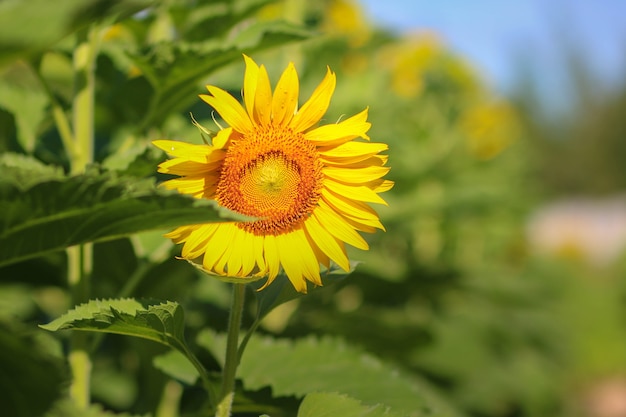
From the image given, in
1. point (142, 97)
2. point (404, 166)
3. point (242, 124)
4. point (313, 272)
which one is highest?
point (404, 166)

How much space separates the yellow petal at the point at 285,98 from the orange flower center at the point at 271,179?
1cm

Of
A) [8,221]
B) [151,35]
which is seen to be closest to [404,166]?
[151,35]

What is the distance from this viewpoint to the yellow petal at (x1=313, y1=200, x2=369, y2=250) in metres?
0.96

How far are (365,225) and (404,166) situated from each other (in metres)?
2.66

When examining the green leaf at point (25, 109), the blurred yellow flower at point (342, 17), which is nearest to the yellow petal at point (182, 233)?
the green leaf at point (25, 109)

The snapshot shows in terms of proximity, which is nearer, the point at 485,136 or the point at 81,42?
the point at 81,42

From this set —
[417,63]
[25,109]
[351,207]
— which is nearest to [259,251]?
[351,207]

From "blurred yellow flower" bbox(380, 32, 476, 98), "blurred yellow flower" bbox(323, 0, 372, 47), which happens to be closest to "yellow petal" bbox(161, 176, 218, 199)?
"blurred yellow flower" bbox(323, 0, 372, 47)

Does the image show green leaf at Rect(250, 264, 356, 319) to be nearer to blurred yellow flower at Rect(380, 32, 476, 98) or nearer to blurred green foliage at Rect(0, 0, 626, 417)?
blurred green foliage at Rect(0, 0, 626, 417)

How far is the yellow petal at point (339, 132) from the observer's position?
96 centimetres

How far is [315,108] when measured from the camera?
0.98 metres

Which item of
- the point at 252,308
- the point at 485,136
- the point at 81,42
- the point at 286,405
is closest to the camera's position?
the point at 286,405

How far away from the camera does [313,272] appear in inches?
37.2

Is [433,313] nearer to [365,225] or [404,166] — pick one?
[404,166]
